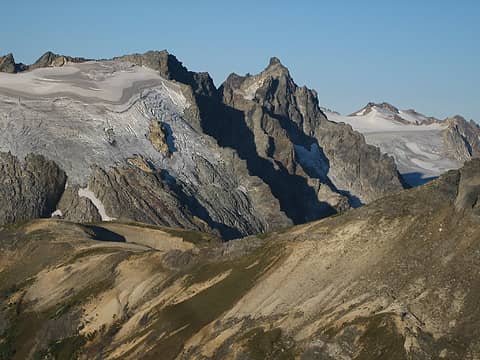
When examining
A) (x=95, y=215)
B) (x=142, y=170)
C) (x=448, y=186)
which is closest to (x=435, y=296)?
(x=448, y=186)

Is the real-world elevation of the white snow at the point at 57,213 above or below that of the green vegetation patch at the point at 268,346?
above

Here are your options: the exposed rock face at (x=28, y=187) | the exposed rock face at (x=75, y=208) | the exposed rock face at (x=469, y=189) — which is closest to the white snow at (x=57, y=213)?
the exposed rock face at (x=75, y=208)

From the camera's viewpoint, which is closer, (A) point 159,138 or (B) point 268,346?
(B) point 268,346

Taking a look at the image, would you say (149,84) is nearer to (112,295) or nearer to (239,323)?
(112,295)

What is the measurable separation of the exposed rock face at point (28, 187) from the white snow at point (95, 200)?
367 cm

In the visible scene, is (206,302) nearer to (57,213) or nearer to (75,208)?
(75,208)

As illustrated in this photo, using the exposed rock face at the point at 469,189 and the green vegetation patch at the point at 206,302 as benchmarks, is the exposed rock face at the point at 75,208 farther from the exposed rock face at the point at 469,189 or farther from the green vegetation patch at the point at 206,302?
the exposed rock face at the point at 469,189

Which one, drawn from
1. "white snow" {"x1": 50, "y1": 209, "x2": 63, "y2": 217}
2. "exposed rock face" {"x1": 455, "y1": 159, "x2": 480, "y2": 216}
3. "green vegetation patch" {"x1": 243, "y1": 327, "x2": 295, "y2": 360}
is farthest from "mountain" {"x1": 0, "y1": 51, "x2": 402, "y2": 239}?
"green vegetation patch" {"x1": 243, "y1": 327, "x2": 295, "y2": 360}

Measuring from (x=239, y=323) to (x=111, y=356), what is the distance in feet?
33.7

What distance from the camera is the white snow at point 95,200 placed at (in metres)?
138

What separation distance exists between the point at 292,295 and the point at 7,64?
14675 cm

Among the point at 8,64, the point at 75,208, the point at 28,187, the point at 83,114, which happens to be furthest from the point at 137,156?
the point at 8,64

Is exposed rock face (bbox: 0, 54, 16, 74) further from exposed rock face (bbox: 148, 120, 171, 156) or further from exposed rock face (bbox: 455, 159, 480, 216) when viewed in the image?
exposed rock face (bbox: 455, 159, 480, 216)

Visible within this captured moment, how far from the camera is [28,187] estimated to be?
140375 mm
